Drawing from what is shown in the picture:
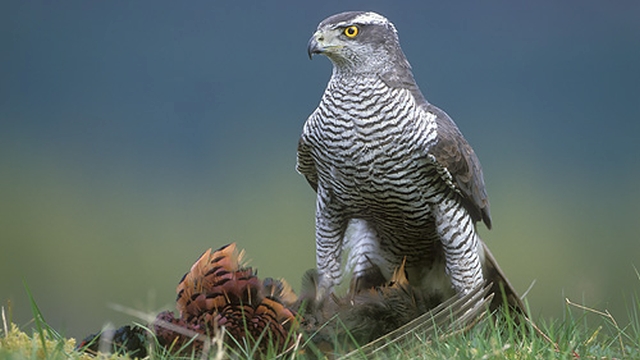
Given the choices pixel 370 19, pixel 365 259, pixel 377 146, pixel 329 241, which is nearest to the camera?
pixel 377 146

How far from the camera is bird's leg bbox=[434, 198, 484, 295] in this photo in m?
3.17

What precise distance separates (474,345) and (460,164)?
1011 mm

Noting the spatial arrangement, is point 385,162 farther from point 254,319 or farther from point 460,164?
point 254,319

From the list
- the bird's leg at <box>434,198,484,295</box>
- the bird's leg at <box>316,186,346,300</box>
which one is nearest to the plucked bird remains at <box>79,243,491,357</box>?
the bird's leg at <box>434,198,484,295</box>

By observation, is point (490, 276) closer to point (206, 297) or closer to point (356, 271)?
point (356, 271)

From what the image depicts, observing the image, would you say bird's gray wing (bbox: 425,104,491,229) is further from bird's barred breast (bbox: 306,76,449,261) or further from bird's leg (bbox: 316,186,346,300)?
bird's leg (bbox: 316,186,346,300)

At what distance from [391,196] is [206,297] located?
3.30 feet

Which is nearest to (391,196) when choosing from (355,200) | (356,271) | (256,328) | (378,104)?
(355,200)

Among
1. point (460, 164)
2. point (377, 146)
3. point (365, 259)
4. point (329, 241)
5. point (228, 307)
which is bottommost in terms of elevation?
point (365, 259)

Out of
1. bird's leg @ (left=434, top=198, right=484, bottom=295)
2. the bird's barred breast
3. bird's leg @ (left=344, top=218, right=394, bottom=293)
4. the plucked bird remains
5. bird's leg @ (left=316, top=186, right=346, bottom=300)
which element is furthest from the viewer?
bird's leg @ (left=344, top=218, right=394, bottom=293)

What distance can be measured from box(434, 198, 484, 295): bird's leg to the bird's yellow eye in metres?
0.75

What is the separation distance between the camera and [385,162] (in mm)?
2986

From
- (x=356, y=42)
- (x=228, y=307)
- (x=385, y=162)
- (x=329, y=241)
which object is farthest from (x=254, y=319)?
(x=356, y=42)

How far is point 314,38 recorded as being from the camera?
2.99 metres
